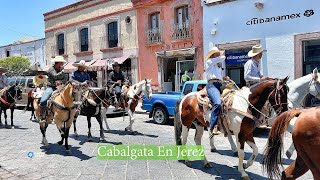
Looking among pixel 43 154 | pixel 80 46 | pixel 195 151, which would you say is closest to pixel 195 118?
pixel 195 151

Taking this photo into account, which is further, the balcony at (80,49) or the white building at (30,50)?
the white building at (30,50)

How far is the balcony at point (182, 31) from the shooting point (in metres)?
16.8

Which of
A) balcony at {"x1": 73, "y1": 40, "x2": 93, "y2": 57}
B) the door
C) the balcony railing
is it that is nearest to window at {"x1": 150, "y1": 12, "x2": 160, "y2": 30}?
the door

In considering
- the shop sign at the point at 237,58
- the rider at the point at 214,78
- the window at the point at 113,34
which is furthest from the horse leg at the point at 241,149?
the window at the point at 113,34

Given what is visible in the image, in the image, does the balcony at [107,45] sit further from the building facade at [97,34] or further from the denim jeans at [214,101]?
the denim jeans at [214,101]

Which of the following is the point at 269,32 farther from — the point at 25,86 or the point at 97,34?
the point at 25,86

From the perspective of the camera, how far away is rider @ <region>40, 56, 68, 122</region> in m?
7.75

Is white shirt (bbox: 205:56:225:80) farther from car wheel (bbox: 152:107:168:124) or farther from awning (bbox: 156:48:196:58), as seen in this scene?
awning (bbox: 156:48:196:58)

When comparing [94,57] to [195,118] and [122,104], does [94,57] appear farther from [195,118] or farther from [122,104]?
[195,118]

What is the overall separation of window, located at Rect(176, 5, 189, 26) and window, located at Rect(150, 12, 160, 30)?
1.51 m

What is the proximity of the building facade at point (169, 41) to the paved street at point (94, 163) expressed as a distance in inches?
325

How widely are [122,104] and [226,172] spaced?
A: 17.8 ft

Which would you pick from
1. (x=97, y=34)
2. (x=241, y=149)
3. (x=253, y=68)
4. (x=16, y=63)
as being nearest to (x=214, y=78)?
(x=253, y=68)

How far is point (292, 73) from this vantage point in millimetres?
13000
